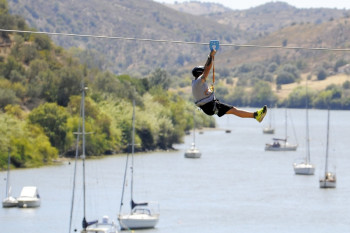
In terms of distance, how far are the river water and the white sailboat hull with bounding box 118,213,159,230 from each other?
0.46m

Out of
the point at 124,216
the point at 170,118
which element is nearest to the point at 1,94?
the point at 170,118

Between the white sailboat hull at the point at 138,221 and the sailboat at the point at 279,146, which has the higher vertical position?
the sailboat at the point at 279,146

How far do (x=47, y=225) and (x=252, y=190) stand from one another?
61.1ft

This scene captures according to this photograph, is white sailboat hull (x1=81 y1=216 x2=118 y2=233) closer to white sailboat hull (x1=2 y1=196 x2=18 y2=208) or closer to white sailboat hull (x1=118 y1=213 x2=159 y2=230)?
white sailboat hull (x1=118 y1=213 x2=159 y2=230)

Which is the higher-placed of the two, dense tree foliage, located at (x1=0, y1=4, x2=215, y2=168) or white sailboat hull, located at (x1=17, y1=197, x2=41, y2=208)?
dense tree foliage, located at (x1=0, y1=4, x2=215, y2=168)

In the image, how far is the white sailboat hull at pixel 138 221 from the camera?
44656mm

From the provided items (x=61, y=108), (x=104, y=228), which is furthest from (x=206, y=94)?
(x=61, y=108)

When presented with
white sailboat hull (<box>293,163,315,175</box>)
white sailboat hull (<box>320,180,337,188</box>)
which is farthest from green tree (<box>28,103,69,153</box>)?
white sailboat hull (<box>320,180,337,188</box>)

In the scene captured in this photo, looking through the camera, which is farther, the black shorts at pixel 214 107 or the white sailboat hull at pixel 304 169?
the white sailboat hull at pixel 304 169

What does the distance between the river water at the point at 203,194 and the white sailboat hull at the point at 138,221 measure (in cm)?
46

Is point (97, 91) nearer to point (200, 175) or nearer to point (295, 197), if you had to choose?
point (200, 175)

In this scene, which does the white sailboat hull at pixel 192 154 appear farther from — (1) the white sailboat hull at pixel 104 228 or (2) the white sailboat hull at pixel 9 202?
(1) the white sailboat hull at pixel 104 228

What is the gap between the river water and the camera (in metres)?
45.8

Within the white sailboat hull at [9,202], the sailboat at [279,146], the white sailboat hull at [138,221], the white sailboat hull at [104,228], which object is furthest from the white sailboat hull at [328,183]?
the sailboat at [279,146]
